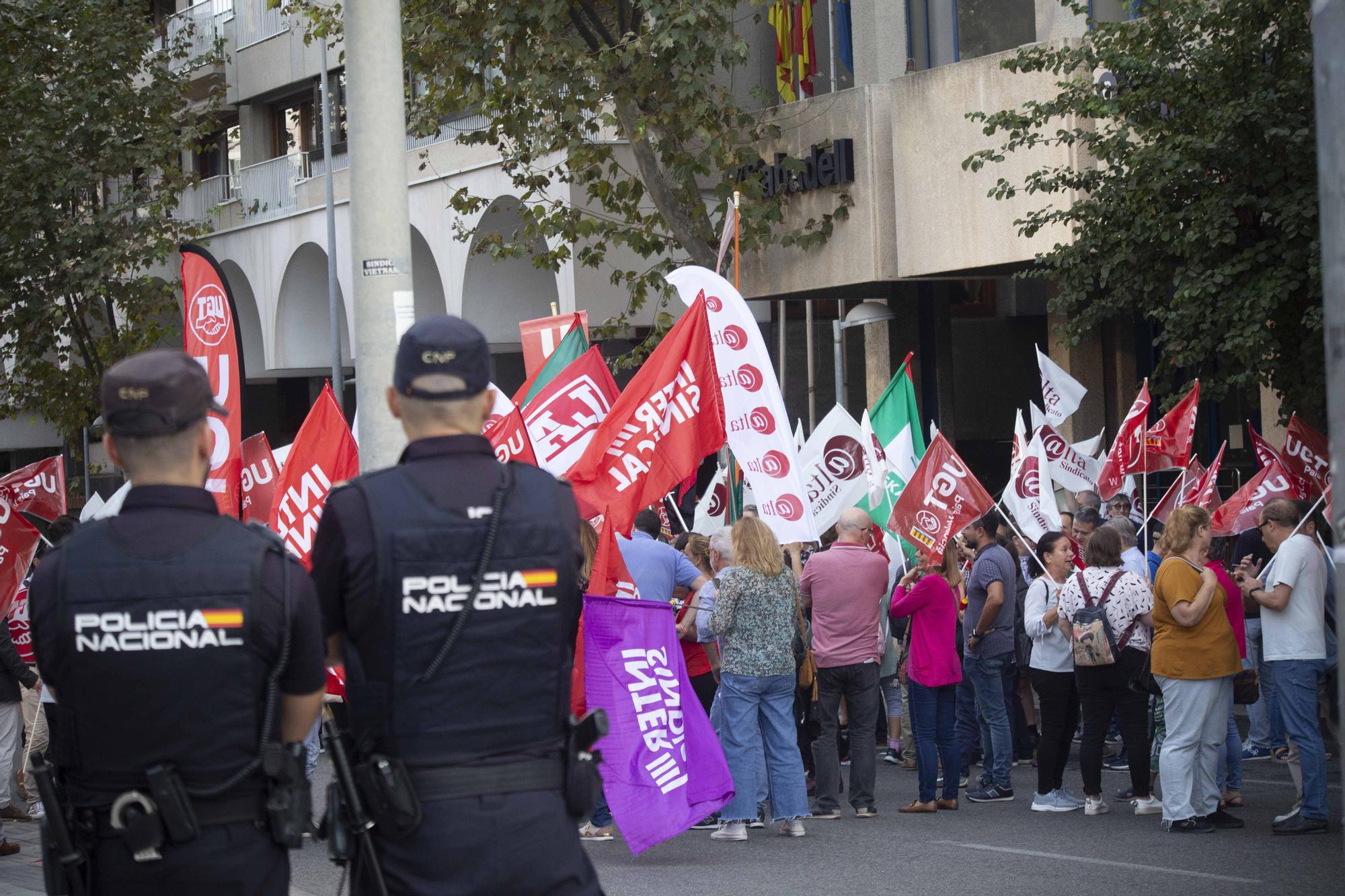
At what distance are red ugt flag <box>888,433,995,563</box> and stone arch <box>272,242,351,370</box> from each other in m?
19.7

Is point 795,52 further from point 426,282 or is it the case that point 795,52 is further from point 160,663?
point 160,663

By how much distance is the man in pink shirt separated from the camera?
10031 mm

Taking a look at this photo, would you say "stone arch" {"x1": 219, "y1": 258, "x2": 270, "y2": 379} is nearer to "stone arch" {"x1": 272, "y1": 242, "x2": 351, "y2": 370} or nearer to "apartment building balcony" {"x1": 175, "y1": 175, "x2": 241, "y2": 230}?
"stone arch" {"x1": 272, "y1": 242, "x2": 351, "y2": 370}

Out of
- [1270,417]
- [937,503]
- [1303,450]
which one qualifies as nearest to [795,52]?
[1270,417]

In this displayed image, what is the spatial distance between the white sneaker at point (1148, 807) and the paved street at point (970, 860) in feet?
0.28

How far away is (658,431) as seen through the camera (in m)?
8.90

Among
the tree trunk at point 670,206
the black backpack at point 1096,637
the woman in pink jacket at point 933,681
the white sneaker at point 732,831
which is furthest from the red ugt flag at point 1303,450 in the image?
the tree trunk at point 670,206

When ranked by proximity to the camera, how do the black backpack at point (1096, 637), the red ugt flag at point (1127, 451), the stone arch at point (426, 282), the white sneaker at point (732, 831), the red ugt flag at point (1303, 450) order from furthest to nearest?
the stone arch at point (426, 282) < the red ugt flag at point (1127, 451) < the red ugt flag at point (1303, 450) < the white sneaker at point (732, 831) < the black backpack at point (1096, 637)

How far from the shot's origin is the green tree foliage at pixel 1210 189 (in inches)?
486

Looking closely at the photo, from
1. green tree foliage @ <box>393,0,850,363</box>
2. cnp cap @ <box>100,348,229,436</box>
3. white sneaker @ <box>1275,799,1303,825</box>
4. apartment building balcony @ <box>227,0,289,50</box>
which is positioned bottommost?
white sneaker @ <box>1275,799,1303,825</box>

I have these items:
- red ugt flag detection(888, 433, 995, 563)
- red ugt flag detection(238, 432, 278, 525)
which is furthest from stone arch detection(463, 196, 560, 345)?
red ugt flag detection(238, 432, 278, 525)

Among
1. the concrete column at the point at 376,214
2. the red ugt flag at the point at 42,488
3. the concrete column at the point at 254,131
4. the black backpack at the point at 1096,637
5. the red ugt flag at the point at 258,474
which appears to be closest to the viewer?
the concrete column at the point at 376,214

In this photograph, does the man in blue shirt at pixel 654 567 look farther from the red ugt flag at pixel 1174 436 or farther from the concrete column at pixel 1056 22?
the concrete column at pixel 1056 22

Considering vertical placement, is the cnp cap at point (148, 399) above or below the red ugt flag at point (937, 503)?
above
